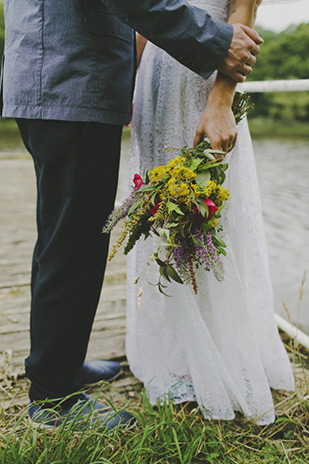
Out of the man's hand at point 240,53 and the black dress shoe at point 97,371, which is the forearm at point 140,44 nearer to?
the man's hand at point 240,53

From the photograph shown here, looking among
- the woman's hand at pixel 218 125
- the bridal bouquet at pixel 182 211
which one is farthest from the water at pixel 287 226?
the woman's hand at pixel 218 125

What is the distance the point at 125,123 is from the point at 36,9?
39 cm

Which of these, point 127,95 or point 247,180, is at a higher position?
point 127,95

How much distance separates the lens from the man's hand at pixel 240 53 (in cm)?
125

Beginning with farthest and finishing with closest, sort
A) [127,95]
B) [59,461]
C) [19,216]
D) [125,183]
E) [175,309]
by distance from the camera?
[125,183] → [19,216] → [175,309] → [127,95] → [59,461]

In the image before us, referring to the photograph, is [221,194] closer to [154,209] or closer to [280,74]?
[154,209]

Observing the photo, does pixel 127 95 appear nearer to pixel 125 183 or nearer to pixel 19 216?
pixel 19 216

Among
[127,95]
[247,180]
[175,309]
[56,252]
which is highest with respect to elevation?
[127,95]

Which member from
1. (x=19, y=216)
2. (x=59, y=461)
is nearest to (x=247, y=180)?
(x=59, y=461)

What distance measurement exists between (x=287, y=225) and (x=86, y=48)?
13.0ft

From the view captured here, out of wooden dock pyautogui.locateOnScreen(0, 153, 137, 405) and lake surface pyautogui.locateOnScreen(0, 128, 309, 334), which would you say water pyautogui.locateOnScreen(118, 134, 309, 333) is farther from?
wooden dock pyautogui.locateOnScreen(0, 153, 137, 405)

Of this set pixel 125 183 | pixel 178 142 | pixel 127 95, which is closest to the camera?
pixel 127 95

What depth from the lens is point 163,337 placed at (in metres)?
1.77

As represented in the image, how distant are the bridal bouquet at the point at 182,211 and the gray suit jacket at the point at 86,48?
0.25 metres
